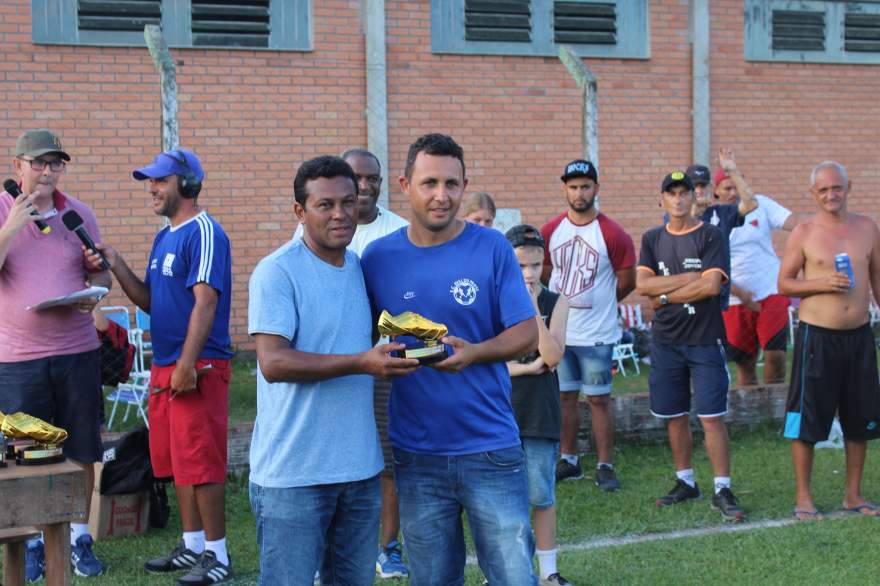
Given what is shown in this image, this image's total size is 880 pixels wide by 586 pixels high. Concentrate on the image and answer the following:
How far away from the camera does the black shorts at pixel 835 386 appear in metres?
6.92

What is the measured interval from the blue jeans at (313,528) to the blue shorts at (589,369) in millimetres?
4023

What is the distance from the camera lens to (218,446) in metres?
5.77

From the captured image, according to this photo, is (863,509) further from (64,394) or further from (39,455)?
(39,455)

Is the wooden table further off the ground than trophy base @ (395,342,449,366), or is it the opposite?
trophy base @ (395,342,449,366)

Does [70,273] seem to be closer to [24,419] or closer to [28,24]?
[24,419]

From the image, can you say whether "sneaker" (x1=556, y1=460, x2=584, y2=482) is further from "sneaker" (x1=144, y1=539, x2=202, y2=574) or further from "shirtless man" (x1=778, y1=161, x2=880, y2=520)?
"sneaker" (x1=144, y1=539, x2=202, y2=574)

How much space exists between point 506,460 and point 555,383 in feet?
5.90

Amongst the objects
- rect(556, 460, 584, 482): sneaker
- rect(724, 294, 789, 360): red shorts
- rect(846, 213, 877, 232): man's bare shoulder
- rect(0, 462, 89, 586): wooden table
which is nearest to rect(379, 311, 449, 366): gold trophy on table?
rect(0, 462, 89, 586): wooden table

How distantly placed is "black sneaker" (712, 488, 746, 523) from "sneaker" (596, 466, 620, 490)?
763 mm

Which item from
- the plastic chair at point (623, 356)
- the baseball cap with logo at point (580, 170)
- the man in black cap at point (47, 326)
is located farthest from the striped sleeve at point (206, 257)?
the plastic chair at point (623, 356)

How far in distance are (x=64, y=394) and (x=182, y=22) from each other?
25.9ft

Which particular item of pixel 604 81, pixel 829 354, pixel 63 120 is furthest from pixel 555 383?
pixel 604 81

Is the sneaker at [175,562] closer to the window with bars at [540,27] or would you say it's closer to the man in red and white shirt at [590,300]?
the man in red and white shirt at [590,300]

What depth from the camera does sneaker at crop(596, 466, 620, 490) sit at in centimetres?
753
